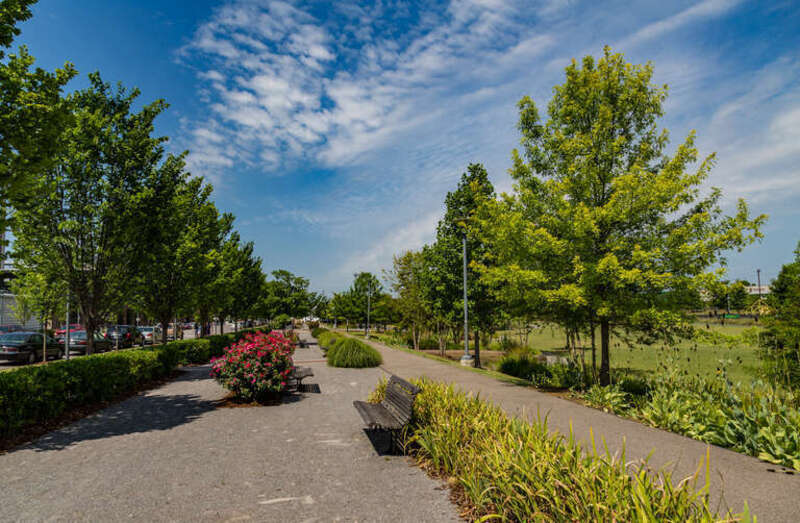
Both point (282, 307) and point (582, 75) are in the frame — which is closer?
point (582, 75)

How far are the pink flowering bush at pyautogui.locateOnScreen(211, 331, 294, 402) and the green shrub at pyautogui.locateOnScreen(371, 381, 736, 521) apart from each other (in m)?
4.69

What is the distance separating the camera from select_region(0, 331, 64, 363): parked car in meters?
18.8

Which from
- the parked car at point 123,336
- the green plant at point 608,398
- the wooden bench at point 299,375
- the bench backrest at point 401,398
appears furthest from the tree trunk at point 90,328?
the parked car at point 123,336

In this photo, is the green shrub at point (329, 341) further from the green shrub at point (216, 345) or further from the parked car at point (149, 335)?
the parked car at point (149, 335)

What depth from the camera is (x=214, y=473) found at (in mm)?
5180

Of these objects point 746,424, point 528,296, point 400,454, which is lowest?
point 400,454

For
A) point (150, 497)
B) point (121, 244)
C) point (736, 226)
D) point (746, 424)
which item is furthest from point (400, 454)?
point (121, 244)

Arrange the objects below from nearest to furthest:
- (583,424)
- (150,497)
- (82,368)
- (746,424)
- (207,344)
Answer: (150,497)
(746,424)
(583,424)
(82,368)
(207,344)

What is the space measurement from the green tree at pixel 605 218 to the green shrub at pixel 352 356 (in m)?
8.15

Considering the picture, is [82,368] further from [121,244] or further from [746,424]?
[746,424]

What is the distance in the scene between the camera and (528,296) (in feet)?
32.2

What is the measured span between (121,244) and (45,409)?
4.91 m

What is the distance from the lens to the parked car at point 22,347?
18828 millimetres

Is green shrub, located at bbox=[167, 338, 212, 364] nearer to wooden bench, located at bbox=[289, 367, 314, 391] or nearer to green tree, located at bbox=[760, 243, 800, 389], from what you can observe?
wooden bench, located at bbox=[289, 367, 314, 391]
